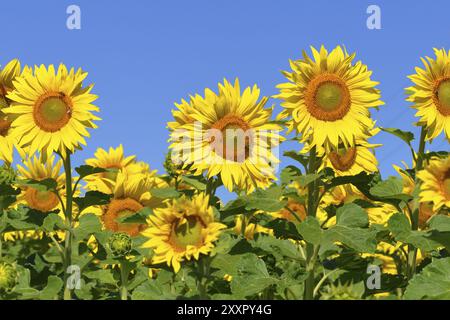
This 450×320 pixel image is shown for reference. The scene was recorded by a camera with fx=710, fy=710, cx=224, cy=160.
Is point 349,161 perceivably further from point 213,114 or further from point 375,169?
point 213,114

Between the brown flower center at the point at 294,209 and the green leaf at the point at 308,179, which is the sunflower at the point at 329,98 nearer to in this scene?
the green leaf at the point at 308,179

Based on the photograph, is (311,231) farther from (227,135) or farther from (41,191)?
(41,191)

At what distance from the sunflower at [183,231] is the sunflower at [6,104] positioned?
8.37ft

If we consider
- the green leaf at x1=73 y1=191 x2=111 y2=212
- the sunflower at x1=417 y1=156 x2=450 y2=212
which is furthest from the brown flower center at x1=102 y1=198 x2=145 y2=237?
the sunflower at x1=417 y1=156 x2=450 y2=212

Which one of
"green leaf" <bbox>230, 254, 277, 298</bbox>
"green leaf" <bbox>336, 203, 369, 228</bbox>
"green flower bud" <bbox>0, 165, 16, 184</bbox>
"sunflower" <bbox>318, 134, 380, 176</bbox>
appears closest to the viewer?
"green leaf" <bbox>230, 254, 277, 298</bbox>

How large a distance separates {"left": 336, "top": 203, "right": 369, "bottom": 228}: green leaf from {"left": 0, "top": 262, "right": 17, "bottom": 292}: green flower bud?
8.92 ft

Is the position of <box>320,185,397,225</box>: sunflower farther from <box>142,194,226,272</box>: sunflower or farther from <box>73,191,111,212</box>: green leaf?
<box>142,194,226,272</box>: sunflower

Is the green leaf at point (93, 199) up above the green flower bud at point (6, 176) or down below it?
below

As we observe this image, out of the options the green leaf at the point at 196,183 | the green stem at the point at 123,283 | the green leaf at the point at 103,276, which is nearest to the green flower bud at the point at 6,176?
the green leaf at the point at 103,276

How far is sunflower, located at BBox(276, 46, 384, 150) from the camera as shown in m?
6.12

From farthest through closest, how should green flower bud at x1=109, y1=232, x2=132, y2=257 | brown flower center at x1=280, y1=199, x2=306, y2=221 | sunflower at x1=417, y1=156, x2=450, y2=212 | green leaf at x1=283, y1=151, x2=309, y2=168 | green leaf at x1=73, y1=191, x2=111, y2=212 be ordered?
brown flower center at x1=280, y1=199, x2=306, y2=221, green leaf at x1=73, y1=191, x2=111, y2=212, green leaf at x1=283, y1=151, x2=309, y2=168, green flower bud at x1=109, y1=232, x2=132, y2=257, sunflower at x1=417, y1=156, x2=450, y2=212

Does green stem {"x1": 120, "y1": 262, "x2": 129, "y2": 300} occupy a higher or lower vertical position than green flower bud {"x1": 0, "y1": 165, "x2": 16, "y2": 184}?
lower

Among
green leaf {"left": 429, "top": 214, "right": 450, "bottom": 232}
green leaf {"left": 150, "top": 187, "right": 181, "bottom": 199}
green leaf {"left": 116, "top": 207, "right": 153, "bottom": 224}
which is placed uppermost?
green leaf {"left": 150, "top": 187, "right": 181, "bottom": 199}

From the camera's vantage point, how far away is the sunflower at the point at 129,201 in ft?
22.8
